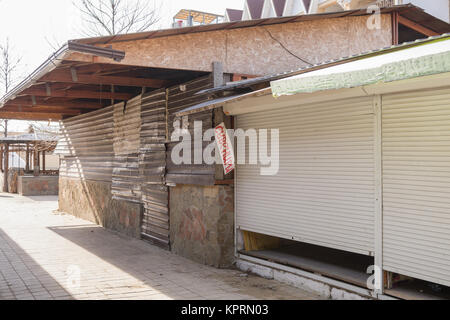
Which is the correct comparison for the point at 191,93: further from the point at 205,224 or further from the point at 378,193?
the point at 378,193

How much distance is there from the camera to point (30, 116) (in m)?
16.6

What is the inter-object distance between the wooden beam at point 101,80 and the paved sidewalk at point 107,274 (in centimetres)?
374

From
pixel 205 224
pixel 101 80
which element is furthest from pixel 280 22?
pixel 205 224

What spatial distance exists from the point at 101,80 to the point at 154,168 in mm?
2374

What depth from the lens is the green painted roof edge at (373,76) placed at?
4044mm

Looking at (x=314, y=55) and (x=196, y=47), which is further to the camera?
(x=314, y=55)

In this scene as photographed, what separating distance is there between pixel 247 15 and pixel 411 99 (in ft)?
129

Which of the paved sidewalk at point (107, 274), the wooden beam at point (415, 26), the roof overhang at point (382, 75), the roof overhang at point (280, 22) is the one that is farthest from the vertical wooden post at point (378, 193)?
the wooden beam at point (415, 26)

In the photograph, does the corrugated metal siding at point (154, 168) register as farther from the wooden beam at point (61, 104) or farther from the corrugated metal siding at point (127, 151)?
the wooden beam at point (61, 104)

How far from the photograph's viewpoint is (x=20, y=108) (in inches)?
567

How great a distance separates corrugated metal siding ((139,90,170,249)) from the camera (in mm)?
10203

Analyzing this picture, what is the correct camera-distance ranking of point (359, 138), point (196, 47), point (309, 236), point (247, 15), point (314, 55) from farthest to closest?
point (247, 15)
point (314, 55)
point (196, 47)
point (309, 236)
point (359, 138)
